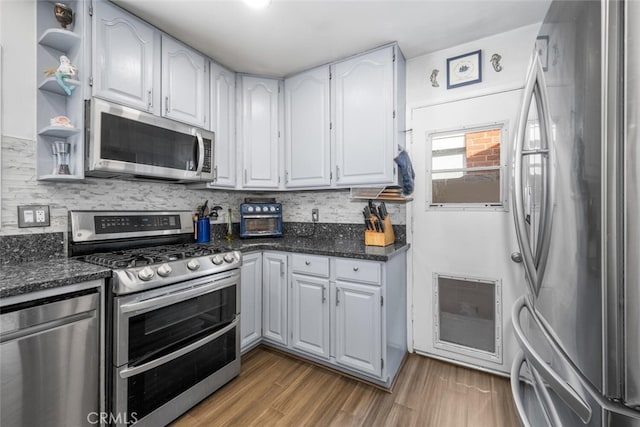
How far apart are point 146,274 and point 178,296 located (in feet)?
0.79

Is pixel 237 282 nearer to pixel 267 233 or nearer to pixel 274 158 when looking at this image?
pixel 267 233

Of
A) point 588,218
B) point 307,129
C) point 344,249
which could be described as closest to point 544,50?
point 588,218

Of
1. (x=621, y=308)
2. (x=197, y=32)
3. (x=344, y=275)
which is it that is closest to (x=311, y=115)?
(x=197, y=32)

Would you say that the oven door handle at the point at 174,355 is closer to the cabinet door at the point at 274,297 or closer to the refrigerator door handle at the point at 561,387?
the cabinet door at the point at 274,297

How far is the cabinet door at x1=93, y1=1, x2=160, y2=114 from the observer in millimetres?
1629

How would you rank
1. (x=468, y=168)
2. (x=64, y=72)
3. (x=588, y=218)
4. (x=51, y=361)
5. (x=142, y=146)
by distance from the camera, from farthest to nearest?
(x=468, y=168), (x=142, y=146), (x=64, y=72), (x=51, y=361), (x=588, y=218)

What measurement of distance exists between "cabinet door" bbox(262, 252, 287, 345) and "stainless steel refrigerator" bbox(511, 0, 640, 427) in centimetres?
167

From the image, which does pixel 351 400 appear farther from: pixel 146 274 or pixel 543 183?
pixel 543 183

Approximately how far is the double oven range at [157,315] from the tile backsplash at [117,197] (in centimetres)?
10

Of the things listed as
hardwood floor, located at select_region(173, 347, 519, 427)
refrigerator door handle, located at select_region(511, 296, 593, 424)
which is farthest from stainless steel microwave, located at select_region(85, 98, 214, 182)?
refrigerator door handle, located at select_region(511, 296, 593, 424)

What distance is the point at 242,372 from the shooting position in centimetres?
207

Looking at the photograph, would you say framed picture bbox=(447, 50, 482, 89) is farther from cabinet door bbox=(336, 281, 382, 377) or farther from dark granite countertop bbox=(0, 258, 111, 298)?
dark granite countertop bbox=(0, 258, 111, 298)

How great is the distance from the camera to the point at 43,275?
4.06 feet

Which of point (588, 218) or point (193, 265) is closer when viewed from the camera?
point (588, 218)
